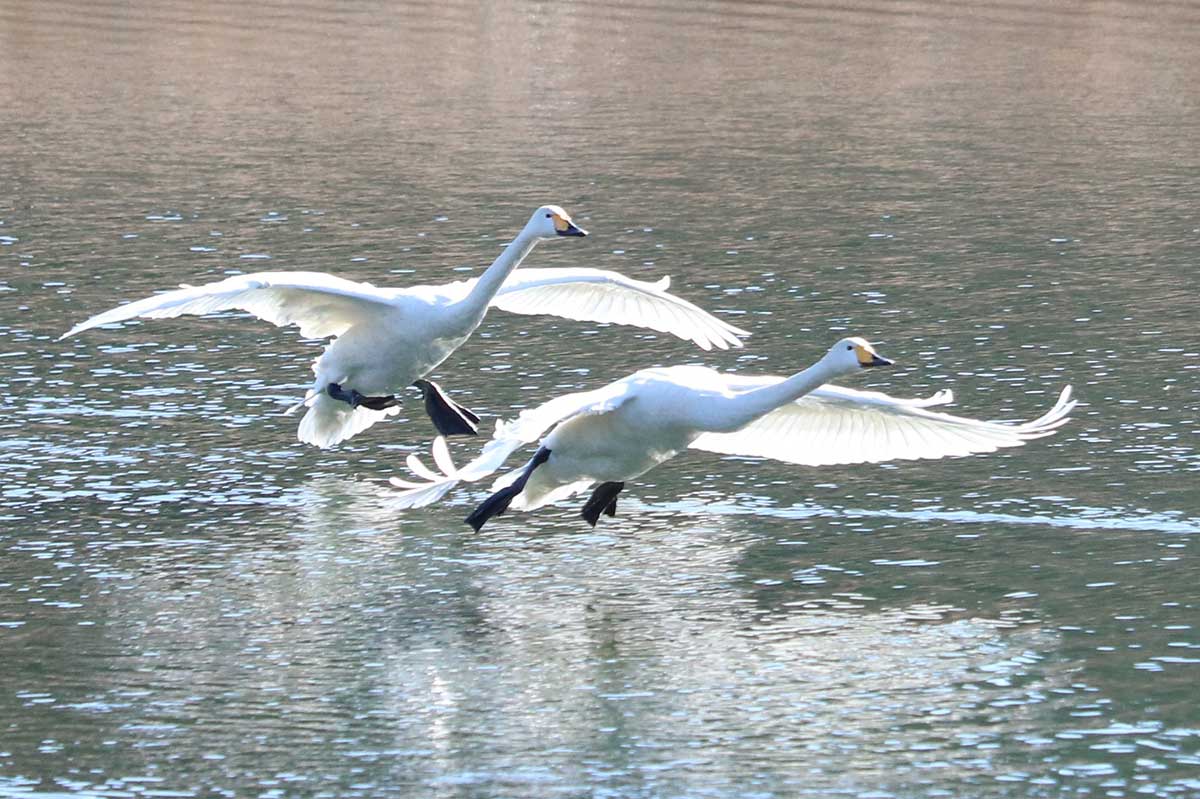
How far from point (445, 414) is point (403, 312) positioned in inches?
39.5

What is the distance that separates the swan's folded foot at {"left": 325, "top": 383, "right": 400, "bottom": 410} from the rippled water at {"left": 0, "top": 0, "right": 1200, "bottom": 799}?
1.58ft

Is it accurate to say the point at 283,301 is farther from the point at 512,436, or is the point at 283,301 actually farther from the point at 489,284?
the point at 512,436

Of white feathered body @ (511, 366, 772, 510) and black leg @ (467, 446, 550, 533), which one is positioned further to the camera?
black leg @ (467, 446, 550, 533)

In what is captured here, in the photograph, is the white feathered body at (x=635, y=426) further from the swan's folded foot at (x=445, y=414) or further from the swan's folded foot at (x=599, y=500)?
the swan's folded foot at (x=445, y=414)

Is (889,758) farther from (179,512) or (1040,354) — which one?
(1040,354)

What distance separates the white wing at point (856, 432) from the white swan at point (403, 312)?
4.09 ft

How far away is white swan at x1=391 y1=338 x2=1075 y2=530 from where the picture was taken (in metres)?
11.1

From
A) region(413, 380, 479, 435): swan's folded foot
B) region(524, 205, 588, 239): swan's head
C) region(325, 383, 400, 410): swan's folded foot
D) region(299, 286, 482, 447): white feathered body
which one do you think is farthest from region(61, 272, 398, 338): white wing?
region(524, 205, 588, 239): swan's head

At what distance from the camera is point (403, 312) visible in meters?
13.0

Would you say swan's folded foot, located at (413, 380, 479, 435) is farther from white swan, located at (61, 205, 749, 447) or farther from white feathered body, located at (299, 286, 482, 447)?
white feathered body, located at (299, 286, 482, 447)

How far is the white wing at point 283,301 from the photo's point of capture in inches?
474

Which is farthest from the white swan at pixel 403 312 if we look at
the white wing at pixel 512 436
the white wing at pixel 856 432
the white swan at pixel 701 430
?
the white wing at pixel 512 436

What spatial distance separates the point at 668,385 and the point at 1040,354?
582 cm

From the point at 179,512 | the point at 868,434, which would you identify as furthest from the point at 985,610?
the point at 179,512
